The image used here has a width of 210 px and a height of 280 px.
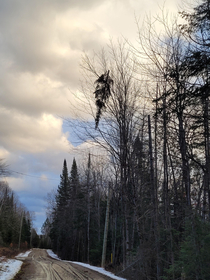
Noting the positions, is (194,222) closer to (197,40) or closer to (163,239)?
(163,239)

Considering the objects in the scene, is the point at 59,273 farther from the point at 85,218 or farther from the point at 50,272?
the point at 85,218

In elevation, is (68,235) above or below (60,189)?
below

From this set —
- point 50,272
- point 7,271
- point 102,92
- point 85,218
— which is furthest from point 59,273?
point 85,218

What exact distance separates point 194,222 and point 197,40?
4.99 meters

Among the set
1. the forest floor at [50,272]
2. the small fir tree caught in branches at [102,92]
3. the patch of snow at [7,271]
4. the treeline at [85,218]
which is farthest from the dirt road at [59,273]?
the treeline at [85,218]

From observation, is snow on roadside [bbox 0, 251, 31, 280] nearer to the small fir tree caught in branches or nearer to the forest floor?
the forest floor

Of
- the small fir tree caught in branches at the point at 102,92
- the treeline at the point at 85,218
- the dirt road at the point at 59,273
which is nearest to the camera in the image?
the small fir tree caught in branches at the point at 102,92

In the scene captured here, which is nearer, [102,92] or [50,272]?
[102,92]

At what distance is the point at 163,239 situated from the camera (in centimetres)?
1050

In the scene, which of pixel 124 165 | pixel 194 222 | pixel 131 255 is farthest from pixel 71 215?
pixel 194 222

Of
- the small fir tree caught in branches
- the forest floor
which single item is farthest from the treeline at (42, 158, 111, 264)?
the small fir tree caught in branches

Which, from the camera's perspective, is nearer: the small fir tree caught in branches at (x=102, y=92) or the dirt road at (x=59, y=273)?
the small fir tree caught in branches at (x=102, y=92)

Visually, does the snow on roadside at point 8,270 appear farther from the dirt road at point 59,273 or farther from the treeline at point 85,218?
the treeline at point 85,218

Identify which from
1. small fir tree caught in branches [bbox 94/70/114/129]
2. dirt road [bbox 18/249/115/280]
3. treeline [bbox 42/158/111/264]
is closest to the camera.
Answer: small fir tree caught in branches [bbox 94/70/114/129]
